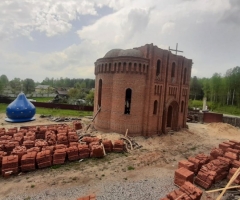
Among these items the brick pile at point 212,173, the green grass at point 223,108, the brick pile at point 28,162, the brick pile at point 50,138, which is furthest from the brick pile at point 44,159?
the green grass at point 223,108

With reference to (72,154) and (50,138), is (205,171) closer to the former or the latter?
(72,154)

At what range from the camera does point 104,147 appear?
12.4 metres

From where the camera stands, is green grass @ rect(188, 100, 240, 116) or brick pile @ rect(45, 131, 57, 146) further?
green grass @ rect(188, 100, 240, 116)

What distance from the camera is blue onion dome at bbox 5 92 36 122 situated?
2156cm

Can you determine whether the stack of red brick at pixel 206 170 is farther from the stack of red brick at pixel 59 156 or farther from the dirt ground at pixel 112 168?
the stack of red brick at pixel 59 156

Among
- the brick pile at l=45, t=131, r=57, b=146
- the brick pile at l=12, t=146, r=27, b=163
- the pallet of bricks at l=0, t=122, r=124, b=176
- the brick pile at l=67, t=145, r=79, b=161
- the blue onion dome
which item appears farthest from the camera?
the blue onion dome

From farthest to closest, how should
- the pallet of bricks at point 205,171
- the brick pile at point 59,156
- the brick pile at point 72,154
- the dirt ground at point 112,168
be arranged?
the brick pile at point 72,154 → the brick pile at point 59,156 → the pallet of bricks at point 205,171 → the dirt ground at point 112,168

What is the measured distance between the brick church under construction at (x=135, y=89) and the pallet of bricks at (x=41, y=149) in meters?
4.02

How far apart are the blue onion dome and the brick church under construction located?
10.0m

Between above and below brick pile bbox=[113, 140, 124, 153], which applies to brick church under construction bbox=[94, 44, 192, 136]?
above

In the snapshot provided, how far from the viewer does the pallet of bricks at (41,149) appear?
367 inches

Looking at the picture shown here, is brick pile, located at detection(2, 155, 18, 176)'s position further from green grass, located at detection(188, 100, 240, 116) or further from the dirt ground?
green grass, located at detection(188, 100, 240, 116)

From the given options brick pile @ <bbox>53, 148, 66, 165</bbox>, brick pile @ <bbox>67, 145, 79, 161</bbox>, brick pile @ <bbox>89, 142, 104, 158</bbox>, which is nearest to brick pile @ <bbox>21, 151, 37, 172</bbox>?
brick pile @ <bbox>53, 148, 66, 165</bbox>

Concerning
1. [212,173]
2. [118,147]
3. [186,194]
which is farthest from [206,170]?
[118,147]
